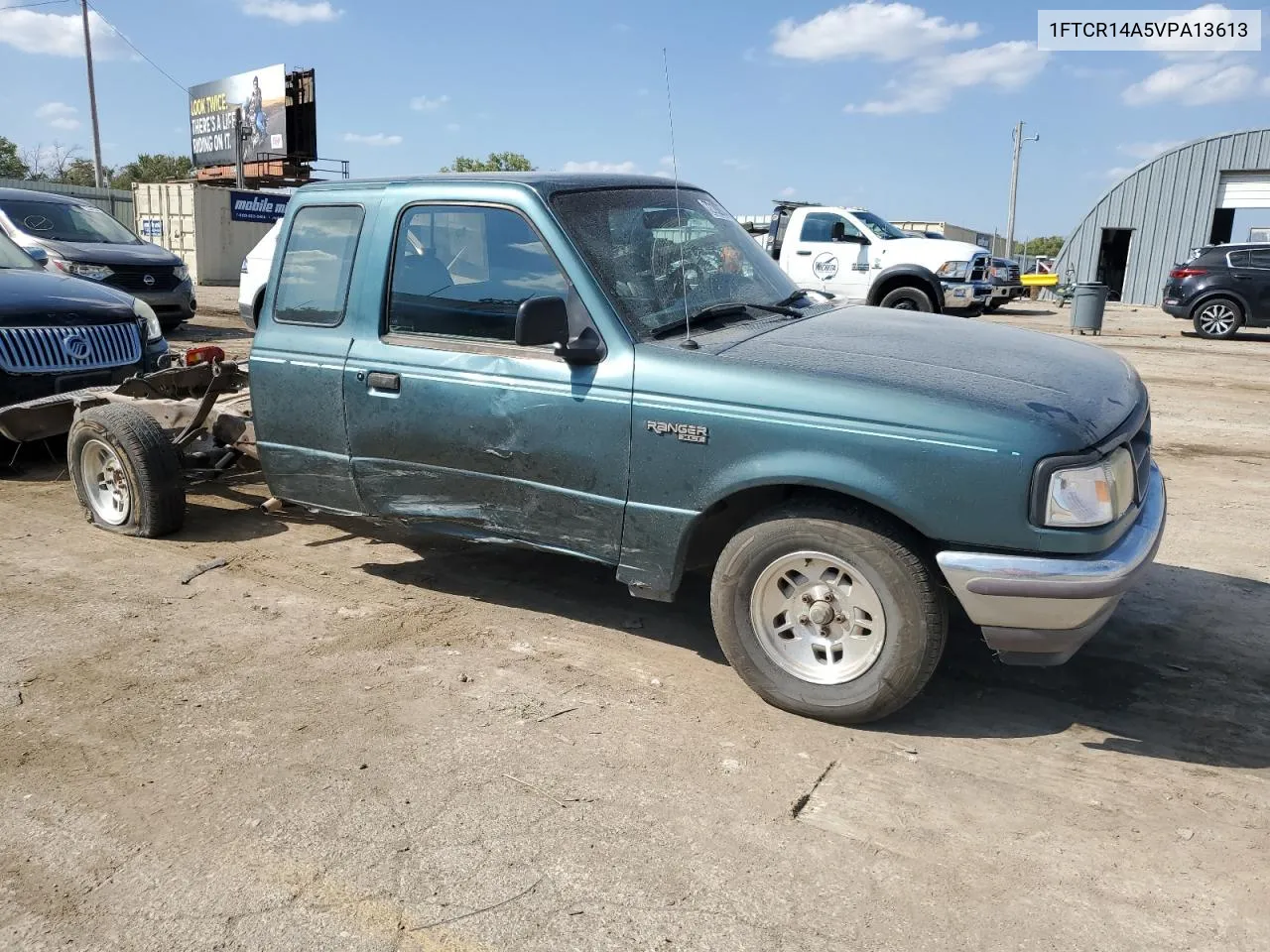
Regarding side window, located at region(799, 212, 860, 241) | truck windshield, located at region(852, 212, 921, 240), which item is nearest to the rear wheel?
truck windshield, located at region(852, 212, 921, 240)

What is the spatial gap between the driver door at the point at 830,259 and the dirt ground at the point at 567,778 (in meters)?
11.6

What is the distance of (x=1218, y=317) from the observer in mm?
18375

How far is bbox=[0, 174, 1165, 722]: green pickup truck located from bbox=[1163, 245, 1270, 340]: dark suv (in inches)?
651

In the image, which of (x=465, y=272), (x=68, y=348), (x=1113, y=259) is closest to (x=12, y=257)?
(x=68, y=348)

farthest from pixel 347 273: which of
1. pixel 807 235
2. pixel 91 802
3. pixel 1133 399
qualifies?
pixel 807 235

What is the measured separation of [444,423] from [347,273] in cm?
90

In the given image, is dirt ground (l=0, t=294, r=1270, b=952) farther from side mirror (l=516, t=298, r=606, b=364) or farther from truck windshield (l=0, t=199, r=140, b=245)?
truck windshield (l=0, t=199, r=140, b=245)

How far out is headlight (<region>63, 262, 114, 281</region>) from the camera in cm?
1236

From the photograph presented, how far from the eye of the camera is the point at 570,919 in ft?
8.32

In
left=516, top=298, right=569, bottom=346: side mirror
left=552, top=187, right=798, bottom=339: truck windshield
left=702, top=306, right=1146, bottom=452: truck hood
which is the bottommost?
left=702, top=306, right=1146, bottom=452: truck hood

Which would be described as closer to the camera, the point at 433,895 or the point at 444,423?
the point at 433,895

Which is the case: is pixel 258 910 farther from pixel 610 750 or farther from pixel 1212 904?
pixel 1212 904

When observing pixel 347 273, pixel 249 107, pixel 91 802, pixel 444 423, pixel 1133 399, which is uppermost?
pixel 249 107

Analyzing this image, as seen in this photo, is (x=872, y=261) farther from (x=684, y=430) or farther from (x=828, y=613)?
(x=828, y=613)
